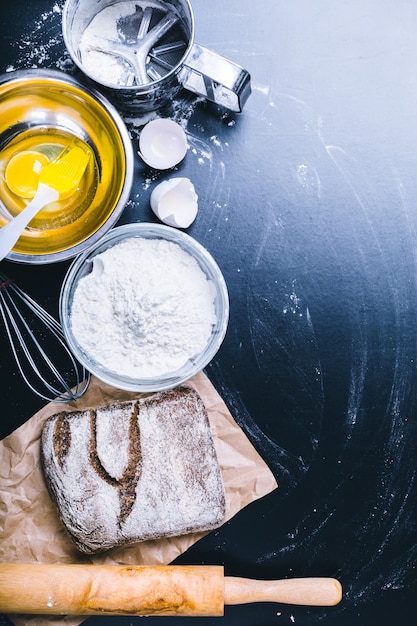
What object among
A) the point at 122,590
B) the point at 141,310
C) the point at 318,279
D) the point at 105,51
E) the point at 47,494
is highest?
the point at 105,51

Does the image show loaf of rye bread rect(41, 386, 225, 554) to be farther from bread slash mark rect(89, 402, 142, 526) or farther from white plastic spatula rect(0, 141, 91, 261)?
white plastic spatula rect(0, 141, 91, 261)

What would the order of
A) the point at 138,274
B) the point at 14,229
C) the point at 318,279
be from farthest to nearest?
the point at 318,279
the point at 138,274
the point at 14,229

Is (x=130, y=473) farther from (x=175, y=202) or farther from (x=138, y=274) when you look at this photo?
(x=175, y=202)

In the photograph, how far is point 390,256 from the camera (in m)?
1.33

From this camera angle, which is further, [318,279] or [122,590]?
[318,279]

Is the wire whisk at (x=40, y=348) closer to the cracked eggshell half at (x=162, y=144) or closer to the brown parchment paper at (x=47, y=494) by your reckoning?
the brown parchment paper at (x=47, y=494)

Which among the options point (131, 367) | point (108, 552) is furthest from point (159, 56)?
point (108, 552)

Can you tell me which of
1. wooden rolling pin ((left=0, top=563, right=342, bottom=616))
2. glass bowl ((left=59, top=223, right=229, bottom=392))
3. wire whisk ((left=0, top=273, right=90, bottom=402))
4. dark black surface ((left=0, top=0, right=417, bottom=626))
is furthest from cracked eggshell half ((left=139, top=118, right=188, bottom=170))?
wooden rolling pin ((left=0, top=563, right=342, bottom=616))

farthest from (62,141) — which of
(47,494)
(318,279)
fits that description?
(47,494)

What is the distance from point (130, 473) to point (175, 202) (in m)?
0.56

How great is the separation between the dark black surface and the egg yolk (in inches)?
8.0

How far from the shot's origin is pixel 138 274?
3.86 ft

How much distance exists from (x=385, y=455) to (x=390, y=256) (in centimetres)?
44

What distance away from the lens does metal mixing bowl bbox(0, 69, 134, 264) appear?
44.7 inches
